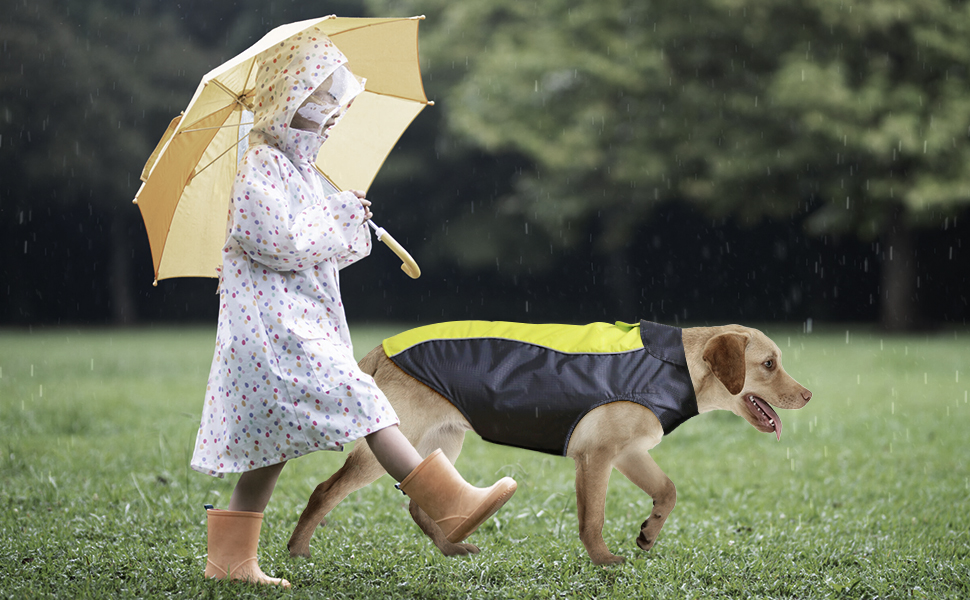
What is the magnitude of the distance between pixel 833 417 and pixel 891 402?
125cm

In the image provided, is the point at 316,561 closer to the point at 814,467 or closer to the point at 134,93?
the point at 814,467

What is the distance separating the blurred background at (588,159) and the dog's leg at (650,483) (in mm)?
14624

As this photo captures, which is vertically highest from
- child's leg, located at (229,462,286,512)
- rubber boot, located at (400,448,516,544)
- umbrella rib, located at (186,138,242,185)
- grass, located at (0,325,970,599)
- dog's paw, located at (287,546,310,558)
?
A: umbrella rib, located at (186,138,242,185)

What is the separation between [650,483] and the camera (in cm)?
364

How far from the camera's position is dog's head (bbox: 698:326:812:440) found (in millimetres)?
3361

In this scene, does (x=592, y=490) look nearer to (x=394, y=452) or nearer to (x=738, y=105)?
(x=394, y=452)

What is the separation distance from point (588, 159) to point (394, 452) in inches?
708

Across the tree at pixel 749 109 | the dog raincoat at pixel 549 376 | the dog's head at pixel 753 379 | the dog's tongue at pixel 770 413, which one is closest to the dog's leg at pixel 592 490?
the dog raincoat at pixel 549 376

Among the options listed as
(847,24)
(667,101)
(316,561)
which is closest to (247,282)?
(316,561)

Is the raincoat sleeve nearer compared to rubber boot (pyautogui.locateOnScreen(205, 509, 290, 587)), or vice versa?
the raincoat sleeve

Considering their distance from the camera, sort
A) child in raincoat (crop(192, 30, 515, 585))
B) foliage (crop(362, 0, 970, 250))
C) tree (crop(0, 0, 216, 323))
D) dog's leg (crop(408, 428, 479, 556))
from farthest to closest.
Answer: tree (crop(0, 0, 216, 323)) → foliage (crop(362, 0, 970, 250)) → dog's leg (crop(408, 428, 479, 556)) → child in raincoat (crop(192, 30, 515, 585))

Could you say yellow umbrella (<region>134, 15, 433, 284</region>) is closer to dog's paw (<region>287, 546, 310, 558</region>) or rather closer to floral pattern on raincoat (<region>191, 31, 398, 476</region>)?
floral pattern on raincoat (<region>191, 31, 398, 476</region>)

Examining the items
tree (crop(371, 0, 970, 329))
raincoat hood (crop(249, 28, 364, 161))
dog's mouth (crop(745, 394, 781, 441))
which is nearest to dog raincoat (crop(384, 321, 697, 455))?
dog's mouth (crop(745, 394, 781, 441))

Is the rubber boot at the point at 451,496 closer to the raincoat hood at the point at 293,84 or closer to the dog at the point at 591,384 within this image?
the dog at the point at 591,384
